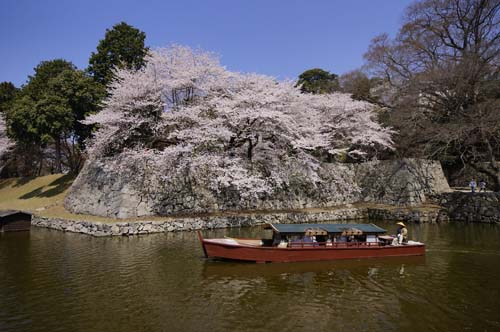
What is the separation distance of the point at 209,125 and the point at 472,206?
20483 mm

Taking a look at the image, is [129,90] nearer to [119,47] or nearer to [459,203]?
[119,47]

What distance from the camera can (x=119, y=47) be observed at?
35.2 metres

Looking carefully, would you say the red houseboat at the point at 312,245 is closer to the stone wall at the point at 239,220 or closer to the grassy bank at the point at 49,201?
the stone wall at the point at 239,220

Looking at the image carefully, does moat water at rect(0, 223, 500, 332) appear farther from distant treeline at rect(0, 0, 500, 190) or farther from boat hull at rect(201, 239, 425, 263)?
distant treeline at rect(0, 0, 500, 190)

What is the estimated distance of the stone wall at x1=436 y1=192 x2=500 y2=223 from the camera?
25.3 metres

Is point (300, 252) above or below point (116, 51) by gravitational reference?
below

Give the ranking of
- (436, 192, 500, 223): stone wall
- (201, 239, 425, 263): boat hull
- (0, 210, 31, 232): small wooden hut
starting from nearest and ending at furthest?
1. (201, 239, 425, 263): boat hull
2. (0, 210, 31, 232): small wooden hut
3. (436, 192, 500, 223): stone wall

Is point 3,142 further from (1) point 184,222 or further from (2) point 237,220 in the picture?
(2) point 237,220

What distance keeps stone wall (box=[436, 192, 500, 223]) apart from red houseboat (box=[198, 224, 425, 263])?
12987 millimetres

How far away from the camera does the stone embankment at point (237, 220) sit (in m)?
21.2

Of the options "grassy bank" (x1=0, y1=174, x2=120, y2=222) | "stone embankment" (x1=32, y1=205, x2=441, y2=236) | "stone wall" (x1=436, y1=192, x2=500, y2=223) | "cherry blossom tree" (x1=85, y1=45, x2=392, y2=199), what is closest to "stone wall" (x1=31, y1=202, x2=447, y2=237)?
"stone embankment" (x1=32, y1=205, x2=441, y2=236)

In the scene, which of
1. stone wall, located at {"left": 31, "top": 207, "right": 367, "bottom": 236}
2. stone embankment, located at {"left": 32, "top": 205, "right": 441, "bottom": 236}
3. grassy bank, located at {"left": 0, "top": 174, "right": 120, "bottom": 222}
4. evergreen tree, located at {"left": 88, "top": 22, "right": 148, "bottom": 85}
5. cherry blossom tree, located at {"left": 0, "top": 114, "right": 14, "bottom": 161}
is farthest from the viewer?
cherry blossom tree, located at {"left": 0, "top": 114, "right": 14, "bottom": 161}

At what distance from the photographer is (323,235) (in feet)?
52.5

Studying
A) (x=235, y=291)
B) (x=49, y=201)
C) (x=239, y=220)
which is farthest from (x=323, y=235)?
(x=49, y=201)
